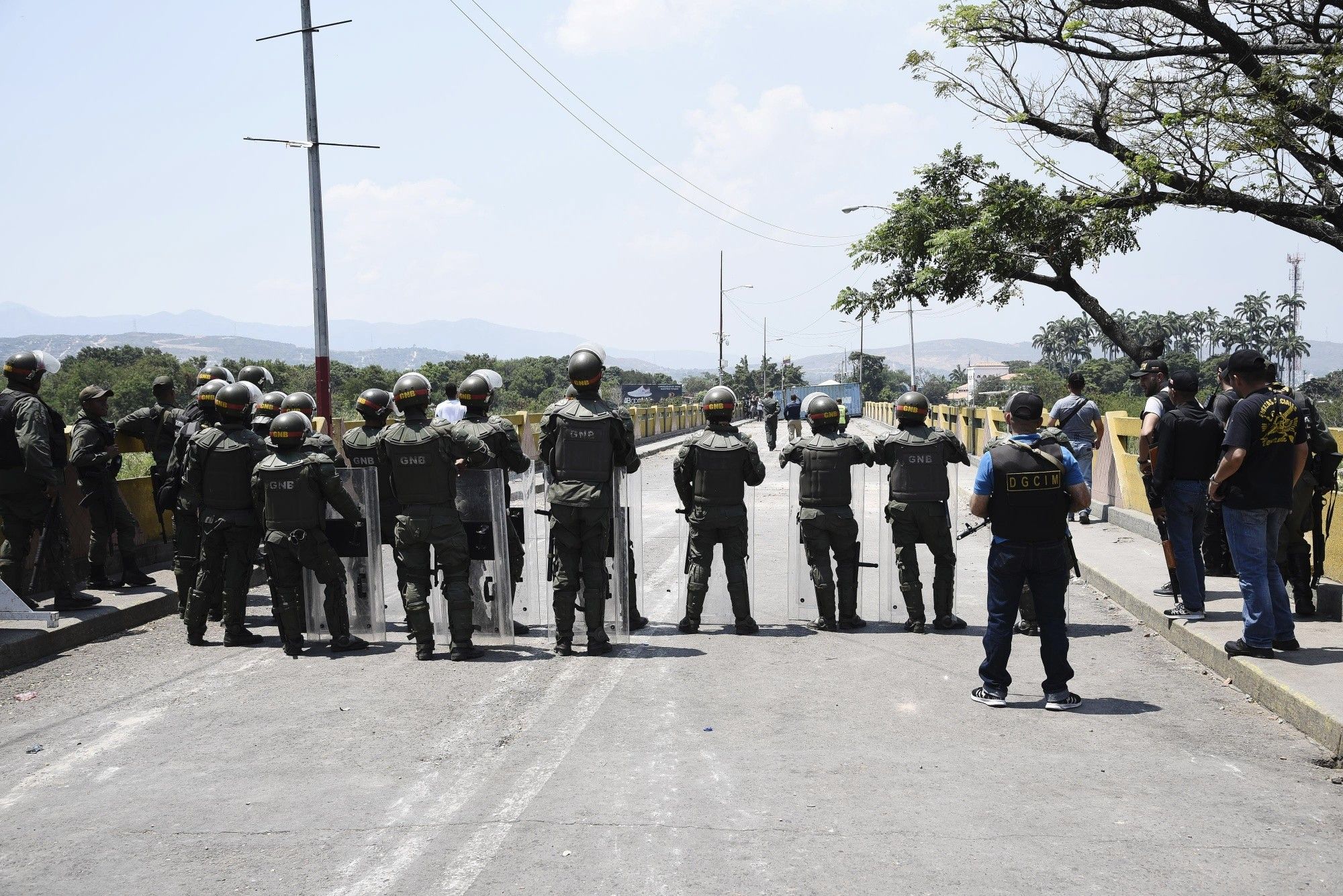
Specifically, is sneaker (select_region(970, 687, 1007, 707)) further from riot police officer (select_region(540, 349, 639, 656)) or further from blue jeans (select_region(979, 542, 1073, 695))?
riot police officer (select_region(540, 349, 639, 656))

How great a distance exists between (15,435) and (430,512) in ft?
10.8

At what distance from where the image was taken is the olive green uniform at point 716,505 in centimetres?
819

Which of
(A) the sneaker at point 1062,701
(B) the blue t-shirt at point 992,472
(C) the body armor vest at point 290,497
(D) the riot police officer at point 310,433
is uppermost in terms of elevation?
(D) the riot police officer at point 310,433

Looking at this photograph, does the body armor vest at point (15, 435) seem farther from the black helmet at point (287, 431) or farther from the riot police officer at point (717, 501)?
the riot police officer at point (717, 501)

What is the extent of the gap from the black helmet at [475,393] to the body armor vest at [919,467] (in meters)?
3.00

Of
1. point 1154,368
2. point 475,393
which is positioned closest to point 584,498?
point 475,393

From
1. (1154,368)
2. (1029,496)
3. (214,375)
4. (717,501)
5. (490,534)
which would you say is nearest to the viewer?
(1029,496)

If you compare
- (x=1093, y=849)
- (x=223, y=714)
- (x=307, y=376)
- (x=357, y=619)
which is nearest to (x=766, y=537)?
(x=357, y=619)

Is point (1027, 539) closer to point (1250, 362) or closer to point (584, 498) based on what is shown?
point (1250, 362)

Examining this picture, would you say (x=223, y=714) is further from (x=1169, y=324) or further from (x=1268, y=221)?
(x=1169, y=324)

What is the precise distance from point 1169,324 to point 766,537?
20063cm

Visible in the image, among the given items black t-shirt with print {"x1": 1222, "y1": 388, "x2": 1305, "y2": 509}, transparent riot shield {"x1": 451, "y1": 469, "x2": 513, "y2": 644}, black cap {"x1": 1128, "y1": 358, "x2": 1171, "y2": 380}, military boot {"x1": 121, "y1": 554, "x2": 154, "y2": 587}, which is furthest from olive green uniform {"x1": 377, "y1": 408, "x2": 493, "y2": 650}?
black cap {"x1": 1128, "y1": 358, "x2": 1171, "y2": 380}

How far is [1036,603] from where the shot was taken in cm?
631

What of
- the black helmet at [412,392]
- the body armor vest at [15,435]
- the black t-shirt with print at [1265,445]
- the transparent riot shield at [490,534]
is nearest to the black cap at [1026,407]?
the black t-shirt with print at [1265,445]
